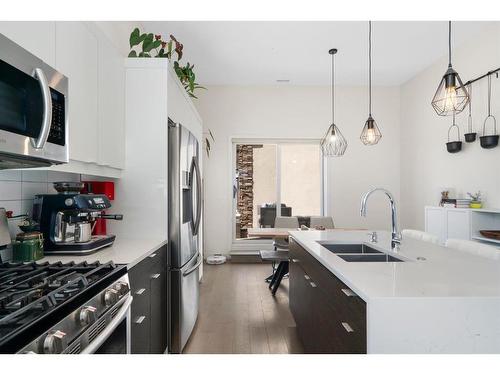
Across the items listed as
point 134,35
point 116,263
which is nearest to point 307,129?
point 134,35

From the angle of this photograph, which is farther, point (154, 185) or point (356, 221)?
point (356, 221)

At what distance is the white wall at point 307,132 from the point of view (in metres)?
5.58

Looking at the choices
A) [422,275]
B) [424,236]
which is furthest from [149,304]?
[424,236]

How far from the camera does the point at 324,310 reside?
5.46 feet

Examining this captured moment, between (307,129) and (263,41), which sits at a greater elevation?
(263,41)

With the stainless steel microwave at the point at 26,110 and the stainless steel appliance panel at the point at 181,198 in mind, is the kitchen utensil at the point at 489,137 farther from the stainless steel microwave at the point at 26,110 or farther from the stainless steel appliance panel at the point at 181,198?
the stainless steel microwave at the point at 26,110

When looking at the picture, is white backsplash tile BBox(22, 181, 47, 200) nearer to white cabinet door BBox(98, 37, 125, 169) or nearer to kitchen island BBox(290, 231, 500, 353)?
white cabinet door BBox(98, 37, 125, 169)

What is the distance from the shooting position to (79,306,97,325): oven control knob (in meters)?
0.96

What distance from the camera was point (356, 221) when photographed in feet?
18.8

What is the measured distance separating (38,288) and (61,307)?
20 centimetres

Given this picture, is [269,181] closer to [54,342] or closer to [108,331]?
[108,331]
